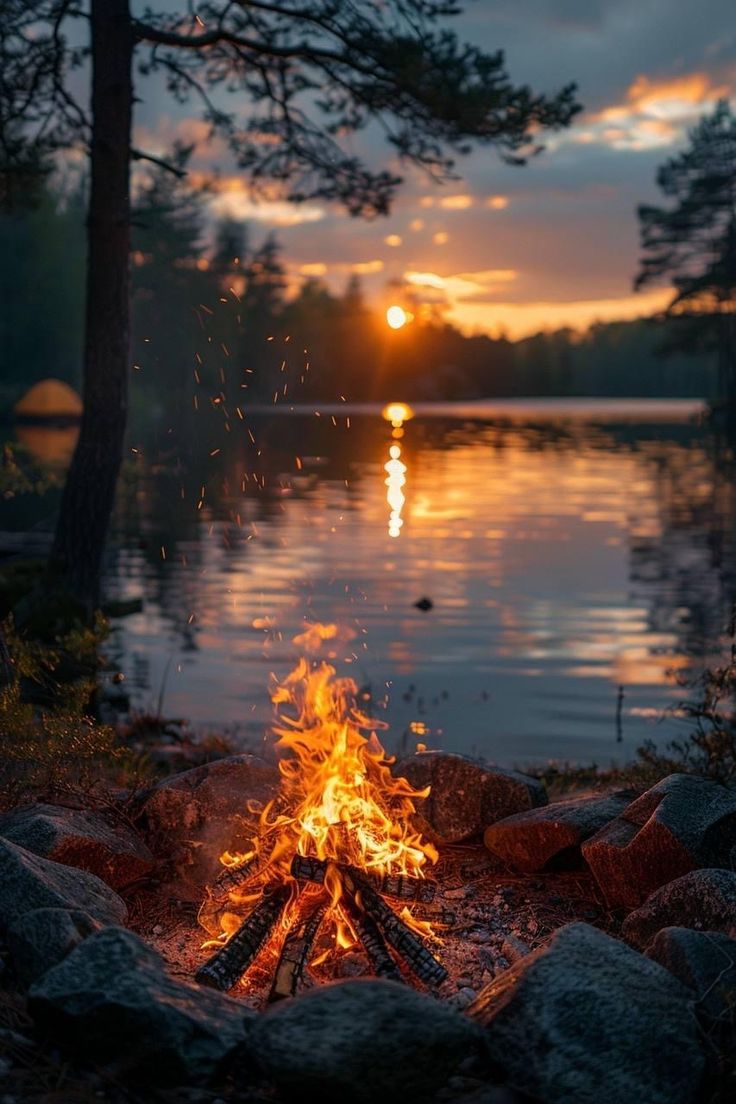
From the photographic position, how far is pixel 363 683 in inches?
509

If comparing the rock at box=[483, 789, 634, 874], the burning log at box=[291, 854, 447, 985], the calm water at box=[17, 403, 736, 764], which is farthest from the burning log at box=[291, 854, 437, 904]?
the calm water at box=[17, 403, 736, 764]

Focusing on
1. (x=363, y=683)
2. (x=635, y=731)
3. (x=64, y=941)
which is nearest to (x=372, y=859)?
(x=64, y=941)

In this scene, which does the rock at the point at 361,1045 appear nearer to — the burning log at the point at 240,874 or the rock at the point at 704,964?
the rock at the point at 704,964

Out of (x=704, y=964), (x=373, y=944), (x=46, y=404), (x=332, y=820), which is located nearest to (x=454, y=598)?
(x=332, y=820)

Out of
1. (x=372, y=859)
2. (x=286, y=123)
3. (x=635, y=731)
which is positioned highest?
(x=286, y=123)

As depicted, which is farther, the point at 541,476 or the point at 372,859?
the point at 541,476

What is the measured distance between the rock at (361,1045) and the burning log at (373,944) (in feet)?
2.89

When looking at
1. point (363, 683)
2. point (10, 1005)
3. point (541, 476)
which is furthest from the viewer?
point (541, 476)

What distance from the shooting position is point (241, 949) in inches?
191

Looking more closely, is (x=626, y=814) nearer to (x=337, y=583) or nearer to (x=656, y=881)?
(x=656, y=881)

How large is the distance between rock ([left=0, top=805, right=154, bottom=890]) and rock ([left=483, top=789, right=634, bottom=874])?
5.87 ft

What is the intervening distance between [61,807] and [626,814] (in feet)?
9.14

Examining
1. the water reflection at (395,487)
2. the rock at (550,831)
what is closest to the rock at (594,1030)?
the rock at (550,831)

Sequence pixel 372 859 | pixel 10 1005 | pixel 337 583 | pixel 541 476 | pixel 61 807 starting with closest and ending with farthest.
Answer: pixel 10 1005, pixel 372 859, pixel 61 807, pixel 337 583, pixel 541 476
